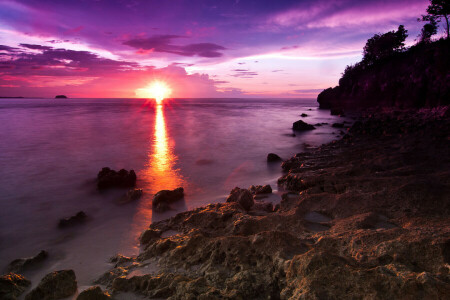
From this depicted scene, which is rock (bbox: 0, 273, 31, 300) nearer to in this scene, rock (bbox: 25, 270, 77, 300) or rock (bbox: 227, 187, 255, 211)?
rock (bbox: 25, 270, 77, 300)

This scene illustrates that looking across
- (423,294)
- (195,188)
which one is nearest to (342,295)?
(423,294)

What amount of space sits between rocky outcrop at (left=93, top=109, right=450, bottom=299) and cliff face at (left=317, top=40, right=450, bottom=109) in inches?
996

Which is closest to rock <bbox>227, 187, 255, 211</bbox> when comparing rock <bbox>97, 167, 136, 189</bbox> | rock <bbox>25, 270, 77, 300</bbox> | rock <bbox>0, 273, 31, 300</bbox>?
rock <bbox>25, 270, 77, 300</bbox>

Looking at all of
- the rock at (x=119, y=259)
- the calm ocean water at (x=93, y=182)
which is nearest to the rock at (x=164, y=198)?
the calm ocean water at (x=93, y=182)

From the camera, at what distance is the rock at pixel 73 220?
19.3 feet

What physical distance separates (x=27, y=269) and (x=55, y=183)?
17.6ft

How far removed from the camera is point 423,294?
1.95 meters

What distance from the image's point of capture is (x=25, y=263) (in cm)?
433

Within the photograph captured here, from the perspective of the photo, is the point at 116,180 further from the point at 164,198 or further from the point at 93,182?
the point at 164,198

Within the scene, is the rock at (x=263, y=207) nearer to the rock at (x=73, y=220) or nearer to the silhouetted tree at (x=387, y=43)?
the rock at (x=73, y=220)

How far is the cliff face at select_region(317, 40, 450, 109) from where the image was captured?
25.3 metres

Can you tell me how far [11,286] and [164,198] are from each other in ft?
12.1

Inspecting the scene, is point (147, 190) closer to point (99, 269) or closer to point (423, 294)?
point (99, 269)

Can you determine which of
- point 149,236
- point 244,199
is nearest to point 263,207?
point 244,199
